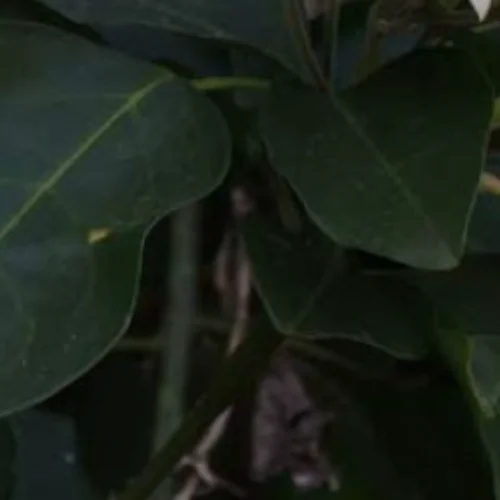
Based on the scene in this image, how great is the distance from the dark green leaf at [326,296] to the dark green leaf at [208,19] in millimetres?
73

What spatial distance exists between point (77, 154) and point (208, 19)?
0.09 m

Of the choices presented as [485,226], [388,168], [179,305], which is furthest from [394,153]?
[179,305]

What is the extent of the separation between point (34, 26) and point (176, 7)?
6 centimetres

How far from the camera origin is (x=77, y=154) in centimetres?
50

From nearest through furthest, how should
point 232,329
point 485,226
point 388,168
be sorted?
1. point 388,168
2. point 485,226
3. point 232,329

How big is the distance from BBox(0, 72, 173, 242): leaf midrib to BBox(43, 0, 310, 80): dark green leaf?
0.08ft

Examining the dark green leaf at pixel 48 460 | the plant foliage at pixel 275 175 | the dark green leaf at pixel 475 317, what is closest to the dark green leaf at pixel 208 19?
the plant foliage at pixel 275 175

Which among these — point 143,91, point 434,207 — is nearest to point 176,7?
point 143,91

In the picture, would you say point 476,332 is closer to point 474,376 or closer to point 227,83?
point 474,376

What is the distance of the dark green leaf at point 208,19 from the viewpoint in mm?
547

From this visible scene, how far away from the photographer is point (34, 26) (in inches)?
20.9

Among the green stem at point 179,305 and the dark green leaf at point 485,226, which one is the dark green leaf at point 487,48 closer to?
the dark green leaf at point 485,226

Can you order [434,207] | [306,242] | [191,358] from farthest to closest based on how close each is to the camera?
[191,358]
[306,242]
[434,207]

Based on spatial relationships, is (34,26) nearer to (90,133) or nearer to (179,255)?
(90,133)
